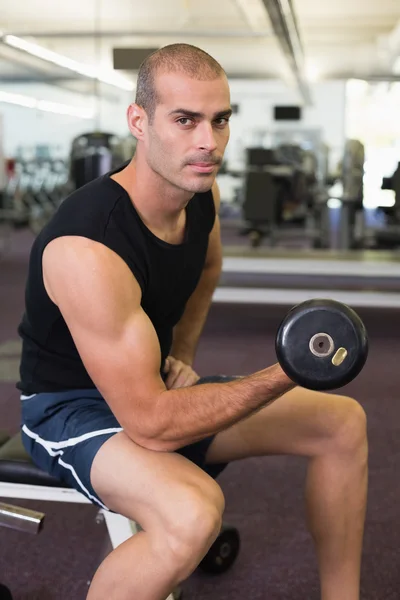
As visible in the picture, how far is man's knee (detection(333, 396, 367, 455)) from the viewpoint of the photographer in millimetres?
1300

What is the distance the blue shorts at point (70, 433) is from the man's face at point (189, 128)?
39 cm

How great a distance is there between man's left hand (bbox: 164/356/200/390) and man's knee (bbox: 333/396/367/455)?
26cm

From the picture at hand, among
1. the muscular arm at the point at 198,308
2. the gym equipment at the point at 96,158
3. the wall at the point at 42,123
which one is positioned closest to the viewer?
the muscular arm at the point at 198,308

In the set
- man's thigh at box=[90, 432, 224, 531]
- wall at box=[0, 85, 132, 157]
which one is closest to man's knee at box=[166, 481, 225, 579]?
man's thigh at box=[90, 432, 224, 531]

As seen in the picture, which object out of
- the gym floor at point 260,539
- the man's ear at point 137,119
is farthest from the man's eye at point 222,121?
the gym floor at point 260,539

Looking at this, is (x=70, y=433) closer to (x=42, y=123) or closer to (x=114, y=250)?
(x=114, y=250)

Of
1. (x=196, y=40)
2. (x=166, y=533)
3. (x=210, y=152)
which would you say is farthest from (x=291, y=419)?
(x=196, y=40)

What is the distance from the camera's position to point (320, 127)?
11.6m

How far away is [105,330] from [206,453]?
37 centimetres

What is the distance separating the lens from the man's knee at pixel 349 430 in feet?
4.26

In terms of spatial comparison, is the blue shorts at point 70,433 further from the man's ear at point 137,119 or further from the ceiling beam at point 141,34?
the ceiling beam at point 141,34

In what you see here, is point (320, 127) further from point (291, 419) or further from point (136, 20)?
point (291, 419)

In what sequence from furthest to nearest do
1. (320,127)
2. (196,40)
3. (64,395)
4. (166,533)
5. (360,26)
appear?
(320,127), (360,26), (196,40), (64,395), (166,533)

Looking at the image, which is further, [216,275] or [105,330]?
[216,275]
